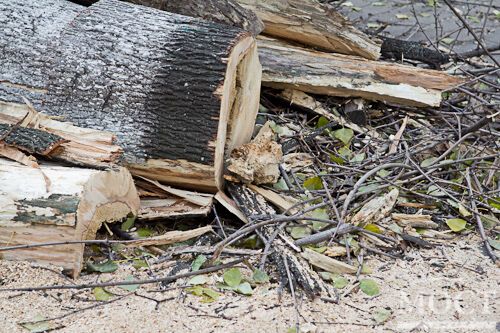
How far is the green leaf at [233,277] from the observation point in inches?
109

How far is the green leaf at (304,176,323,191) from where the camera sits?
11.7 feet

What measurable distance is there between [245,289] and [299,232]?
49 cm

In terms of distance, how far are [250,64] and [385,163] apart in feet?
2.65

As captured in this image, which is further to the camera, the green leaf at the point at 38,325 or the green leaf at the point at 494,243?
the green leaf at the point at 494,243

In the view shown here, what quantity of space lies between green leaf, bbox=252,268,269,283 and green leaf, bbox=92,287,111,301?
544 mm

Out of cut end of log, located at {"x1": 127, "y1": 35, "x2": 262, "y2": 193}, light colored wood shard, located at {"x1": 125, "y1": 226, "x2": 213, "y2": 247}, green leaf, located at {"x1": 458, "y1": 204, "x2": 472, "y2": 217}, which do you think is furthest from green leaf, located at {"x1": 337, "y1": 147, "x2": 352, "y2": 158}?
light colored wood shard, located at {"x1": 125, "y1": 226, "x2": 213, "y2": 247}

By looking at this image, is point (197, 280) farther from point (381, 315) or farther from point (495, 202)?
point (495, 202)

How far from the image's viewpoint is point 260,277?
9.25 ft

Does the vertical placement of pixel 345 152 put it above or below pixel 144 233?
above

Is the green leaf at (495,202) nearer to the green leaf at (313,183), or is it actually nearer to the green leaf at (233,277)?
the green leaf at (313,183)

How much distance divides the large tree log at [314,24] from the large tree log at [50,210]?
1.83m

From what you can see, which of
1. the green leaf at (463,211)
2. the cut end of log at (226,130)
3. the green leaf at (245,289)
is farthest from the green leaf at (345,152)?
the green leaf at (245,289)

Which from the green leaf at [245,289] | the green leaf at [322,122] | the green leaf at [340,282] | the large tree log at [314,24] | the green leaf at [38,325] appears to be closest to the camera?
the green leaf at [38,325]

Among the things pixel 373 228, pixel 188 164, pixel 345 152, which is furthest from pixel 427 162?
pixel 188 164
